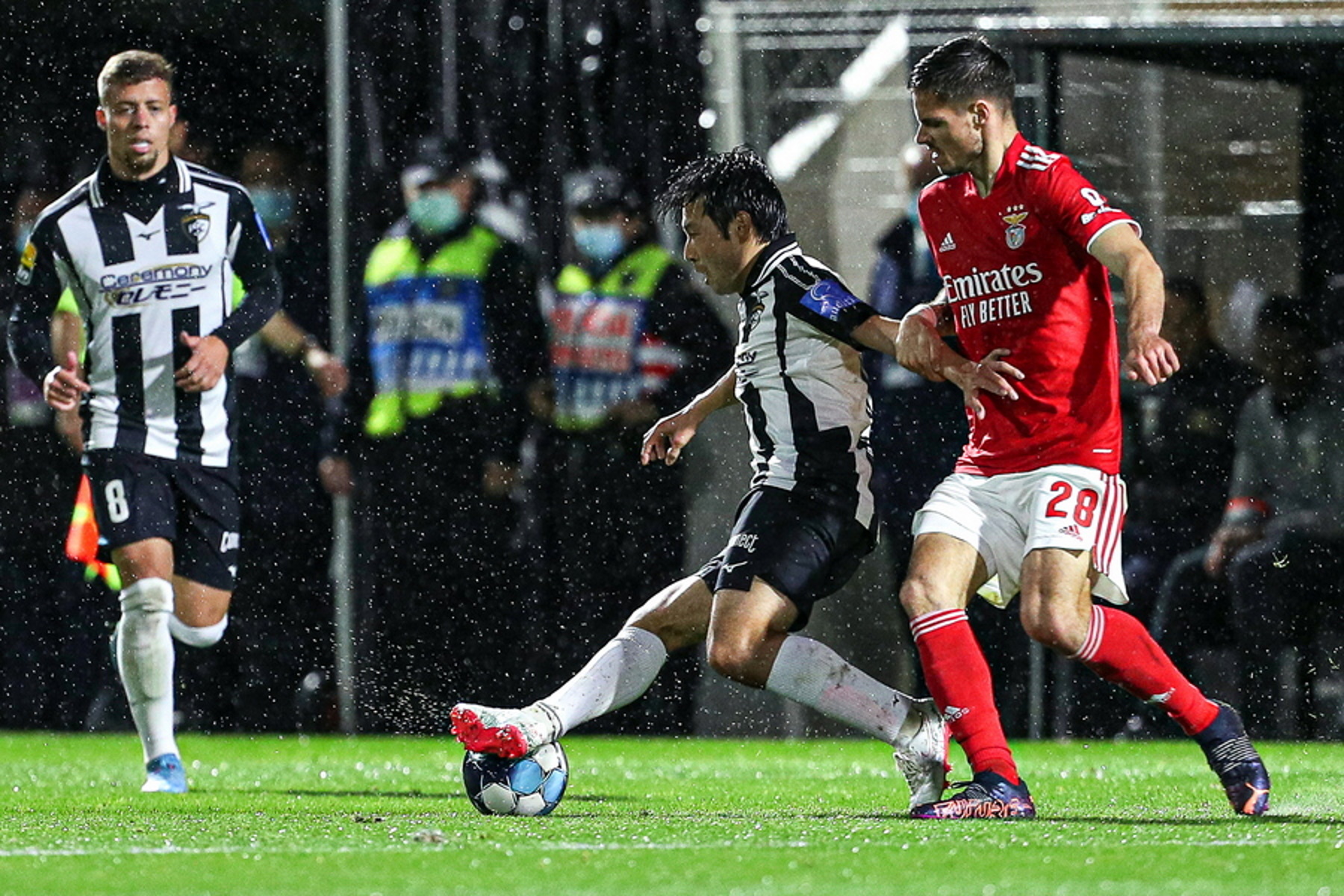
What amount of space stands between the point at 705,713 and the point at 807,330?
11.8 ft

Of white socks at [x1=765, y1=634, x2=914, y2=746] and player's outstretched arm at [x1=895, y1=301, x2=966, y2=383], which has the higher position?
player's outstretched arm at [x1=895, y1=301, x2=966, y2=383]

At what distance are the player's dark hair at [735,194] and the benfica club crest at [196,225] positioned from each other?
172 cm

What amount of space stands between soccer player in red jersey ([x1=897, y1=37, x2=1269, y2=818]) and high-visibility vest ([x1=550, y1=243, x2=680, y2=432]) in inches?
136

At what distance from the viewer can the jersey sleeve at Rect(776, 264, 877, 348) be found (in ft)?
18.0

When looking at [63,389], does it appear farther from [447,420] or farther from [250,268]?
[447,420]

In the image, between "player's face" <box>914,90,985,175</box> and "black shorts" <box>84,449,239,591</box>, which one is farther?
"black shorts" <box>84,449,239,591</box>

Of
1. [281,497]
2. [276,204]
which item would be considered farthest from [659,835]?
[276,204]

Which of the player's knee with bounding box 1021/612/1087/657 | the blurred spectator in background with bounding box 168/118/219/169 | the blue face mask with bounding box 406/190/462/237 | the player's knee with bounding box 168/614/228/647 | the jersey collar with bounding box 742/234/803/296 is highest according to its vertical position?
the blurred spectator in background with bounding box 168/118/219/169

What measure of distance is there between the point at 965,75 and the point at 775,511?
108cm

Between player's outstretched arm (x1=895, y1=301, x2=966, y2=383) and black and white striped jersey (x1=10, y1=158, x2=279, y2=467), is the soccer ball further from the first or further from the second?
black and white striped jersey (x1=10, y1=158, x2=279, y2=467)

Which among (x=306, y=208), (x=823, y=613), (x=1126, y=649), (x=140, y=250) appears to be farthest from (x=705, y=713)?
(x=1126, y=649)

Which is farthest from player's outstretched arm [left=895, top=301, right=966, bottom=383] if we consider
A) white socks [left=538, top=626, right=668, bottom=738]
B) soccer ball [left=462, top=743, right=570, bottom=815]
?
soccer ball [left=462, top=743, right=570, bottom=815]

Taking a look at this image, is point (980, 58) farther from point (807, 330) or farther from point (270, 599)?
point (270, 599)

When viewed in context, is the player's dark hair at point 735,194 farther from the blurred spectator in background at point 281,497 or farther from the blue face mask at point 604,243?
the blurred spectator in background at point 281,497
